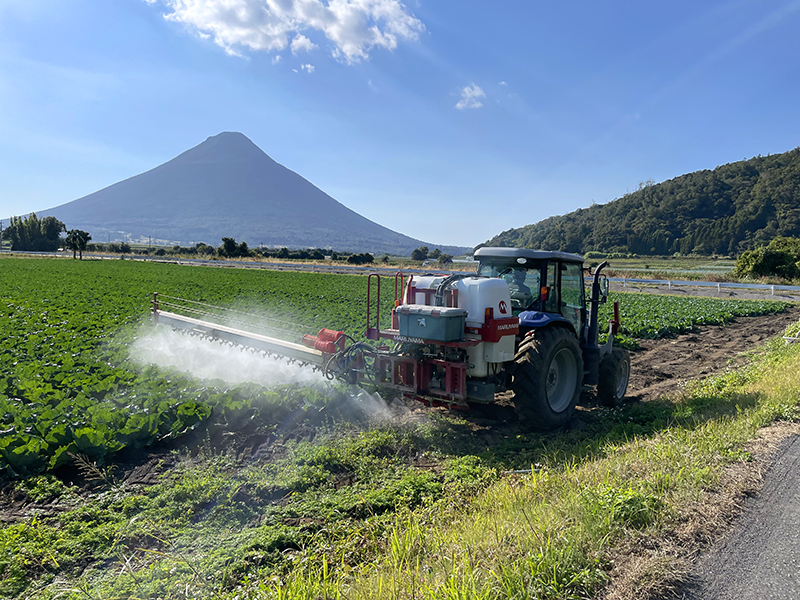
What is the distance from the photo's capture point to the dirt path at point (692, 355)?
963 centimetres

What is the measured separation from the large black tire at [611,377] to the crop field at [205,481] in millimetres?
682

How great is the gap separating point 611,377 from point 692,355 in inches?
242

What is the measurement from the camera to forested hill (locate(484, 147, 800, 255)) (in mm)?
70000

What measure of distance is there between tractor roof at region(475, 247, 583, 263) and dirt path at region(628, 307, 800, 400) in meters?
3.50

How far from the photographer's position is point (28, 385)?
22.8 feet

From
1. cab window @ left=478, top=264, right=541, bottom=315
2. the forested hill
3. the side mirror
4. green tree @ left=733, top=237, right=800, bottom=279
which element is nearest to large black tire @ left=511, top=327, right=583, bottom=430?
cab window @ left=478, top=264, right=541, bottom=315

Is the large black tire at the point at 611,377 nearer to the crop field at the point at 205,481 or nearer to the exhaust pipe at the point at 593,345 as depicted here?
the exhaust pipe at the point at 593,345

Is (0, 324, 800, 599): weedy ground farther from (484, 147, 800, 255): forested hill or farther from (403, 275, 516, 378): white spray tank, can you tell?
(484, 147, 800, 255): forested hill

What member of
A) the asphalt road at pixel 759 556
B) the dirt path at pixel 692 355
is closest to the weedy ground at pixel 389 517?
the asphalt road at pixel 759 556

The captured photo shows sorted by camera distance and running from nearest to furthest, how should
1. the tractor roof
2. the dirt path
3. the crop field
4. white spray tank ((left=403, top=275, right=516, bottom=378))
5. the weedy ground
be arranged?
1. the weedy ground
2. the crop field
3. white spray tank ((left=403, top=275, right=516, bottom=378))
4. the tractor roof
5. the dirt path

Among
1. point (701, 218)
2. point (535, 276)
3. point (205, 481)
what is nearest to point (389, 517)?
point (205, 481)

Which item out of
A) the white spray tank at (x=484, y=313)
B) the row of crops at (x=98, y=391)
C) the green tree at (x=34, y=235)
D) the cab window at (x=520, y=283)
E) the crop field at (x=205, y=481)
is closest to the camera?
the crop field at (x=205, y=481)

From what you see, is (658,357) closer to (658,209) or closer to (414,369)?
(414,369)

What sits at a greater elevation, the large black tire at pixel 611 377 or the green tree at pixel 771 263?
the green tree at pixel 771 263
